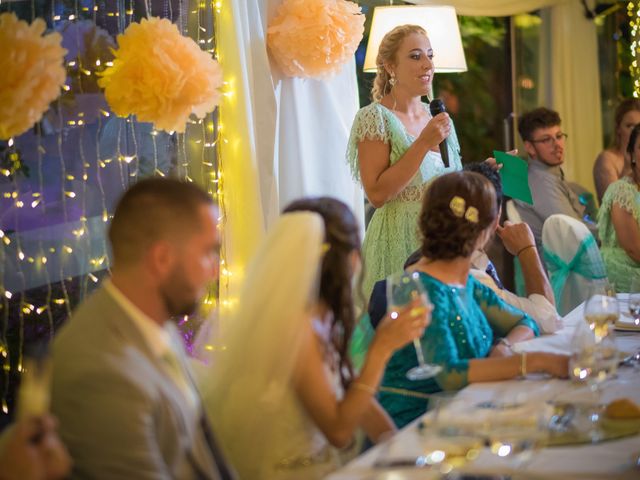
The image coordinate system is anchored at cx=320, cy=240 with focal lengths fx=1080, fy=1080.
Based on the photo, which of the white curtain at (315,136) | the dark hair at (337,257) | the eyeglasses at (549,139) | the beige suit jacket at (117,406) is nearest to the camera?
the beige suit jacket at (117,406)

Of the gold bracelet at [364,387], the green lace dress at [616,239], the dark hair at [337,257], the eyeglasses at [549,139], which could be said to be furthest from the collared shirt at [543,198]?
the gold bracelet at [364,387]

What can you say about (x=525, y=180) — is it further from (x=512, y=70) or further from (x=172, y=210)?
(x=512, y=70)


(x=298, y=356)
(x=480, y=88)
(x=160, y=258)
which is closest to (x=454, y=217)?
(x=298, y=356)

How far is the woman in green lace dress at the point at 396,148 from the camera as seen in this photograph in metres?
3.80

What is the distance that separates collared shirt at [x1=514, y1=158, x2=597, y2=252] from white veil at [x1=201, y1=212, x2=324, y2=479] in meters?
Result: 3.71

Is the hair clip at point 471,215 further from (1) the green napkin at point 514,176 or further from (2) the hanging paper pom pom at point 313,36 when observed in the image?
(2) the hanging paper pom pom at point 313,36

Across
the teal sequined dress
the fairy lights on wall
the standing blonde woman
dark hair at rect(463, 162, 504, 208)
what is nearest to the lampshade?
the fairy lights on wall

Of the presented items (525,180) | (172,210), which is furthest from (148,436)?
(525,180)

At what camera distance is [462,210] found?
277 centimetres

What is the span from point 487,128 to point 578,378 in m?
4.75

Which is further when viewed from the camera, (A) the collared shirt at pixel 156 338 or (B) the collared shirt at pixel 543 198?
(B) the collared shirt at pixel 543 198

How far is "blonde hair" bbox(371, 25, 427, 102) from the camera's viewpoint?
4.11 m

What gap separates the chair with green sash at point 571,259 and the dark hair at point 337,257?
103 inches

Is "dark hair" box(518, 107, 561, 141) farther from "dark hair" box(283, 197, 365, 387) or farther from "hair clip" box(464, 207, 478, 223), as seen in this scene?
"dark hair" box(283, 197, 365, 387)
